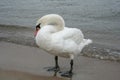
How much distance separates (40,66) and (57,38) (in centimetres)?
119

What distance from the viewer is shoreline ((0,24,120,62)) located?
28.9 ft

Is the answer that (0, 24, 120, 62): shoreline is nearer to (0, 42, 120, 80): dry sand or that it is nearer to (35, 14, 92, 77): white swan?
(0, 42, 120, 80): dry sand

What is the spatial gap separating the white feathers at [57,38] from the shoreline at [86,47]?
1.78 metres

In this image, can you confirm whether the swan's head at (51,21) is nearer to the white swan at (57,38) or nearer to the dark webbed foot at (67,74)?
Result: the white swan at (57,38)

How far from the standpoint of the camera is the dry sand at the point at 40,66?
677 cm

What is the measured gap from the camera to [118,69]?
7426mm

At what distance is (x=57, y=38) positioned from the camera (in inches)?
259

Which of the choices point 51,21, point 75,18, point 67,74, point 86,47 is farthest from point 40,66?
point 75,18

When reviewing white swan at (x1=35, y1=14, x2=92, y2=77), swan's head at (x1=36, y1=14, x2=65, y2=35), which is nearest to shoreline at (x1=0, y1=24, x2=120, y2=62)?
white swan at (x1=35, y1=14, x2=92, y2=77)

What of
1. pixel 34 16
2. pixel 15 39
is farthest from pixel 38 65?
pixel 34 16

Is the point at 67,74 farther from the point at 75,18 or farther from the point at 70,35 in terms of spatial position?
the point at 75,18

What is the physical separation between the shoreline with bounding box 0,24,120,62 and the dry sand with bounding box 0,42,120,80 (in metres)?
0.51

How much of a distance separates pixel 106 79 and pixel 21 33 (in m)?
6.08

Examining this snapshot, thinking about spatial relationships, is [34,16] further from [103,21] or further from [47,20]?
[47,20]
